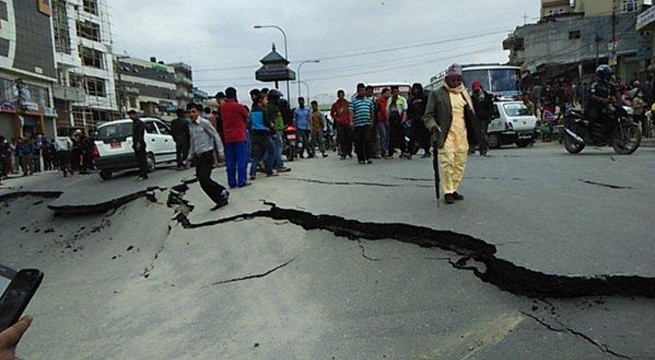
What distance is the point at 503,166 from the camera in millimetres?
9227

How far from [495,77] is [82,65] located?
46.6 meters

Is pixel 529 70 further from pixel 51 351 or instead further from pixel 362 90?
pixel 51 351

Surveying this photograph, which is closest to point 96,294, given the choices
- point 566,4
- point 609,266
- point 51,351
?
point 51,351

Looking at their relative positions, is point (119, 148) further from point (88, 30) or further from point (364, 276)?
point (88, 30)

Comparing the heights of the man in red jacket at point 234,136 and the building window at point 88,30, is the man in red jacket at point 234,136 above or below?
below

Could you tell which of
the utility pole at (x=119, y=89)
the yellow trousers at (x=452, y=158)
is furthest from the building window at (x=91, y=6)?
the yellow trousers at (x=452, y=158)

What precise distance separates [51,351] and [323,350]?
2.23 meters

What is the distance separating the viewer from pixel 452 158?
5664 millimetres

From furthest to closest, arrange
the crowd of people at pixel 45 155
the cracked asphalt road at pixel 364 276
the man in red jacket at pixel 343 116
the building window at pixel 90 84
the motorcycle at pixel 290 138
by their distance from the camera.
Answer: the building window at pixel 90 84 → the crowd of people at pixel 45 155 → the motorcycle at pixel 290 138 → the man in red jacket at pixel 343 116 → the cracked asphalt road at pixel 364 276

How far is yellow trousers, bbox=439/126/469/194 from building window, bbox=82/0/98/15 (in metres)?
58.6

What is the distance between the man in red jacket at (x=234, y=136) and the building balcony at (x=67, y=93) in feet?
128

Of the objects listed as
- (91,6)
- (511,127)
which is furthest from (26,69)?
(511,127)

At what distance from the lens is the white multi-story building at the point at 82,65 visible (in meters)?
46.7

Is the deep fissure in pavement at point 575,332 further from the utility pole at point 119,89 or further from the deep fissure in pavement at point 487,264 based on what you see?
the utility pole at point 119,89
